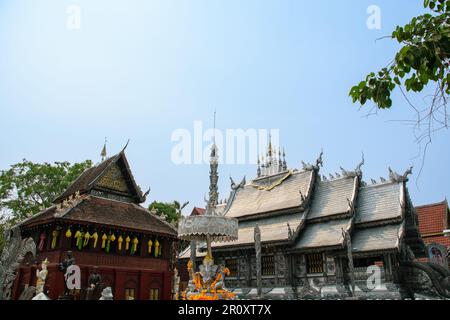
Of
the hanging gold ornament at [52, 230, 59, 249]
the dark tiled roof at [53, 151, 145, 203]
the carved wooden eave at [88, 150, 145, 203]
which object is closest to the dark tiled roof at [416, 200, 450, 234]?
the carved wooden eave at [88, 150, 145, 203]

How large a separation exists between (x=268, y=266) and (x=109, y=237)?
35.2 ft

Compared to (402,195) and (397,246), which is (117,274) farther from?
(402,195)

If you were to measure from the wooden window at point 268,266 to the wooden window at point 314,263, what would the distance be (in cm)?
255

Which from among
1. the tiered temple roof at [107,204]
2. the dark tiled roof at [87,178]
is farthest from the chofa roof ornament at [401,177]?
the dark tiled roof at [87,178]

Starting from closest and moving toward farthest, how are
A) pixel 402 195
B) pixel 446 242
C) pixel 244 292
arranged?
pixel 402 195, pixel 244 292, pixel 446 242

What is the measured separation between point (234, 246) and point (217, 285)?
13.2 metres

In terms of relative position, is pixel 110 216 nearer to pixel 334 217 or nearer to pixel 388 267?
pixel 334 217

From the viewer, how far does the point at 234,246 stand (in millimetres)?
24688

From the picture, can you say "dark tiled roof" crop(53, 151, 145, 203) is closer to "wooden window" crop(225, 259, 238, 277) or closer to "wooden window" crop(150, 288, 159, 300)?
"wooden window" crop(150, 288, 159, 300)

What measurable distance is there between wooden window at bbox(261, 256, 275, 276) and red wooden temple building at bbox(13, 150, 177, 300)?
633cm

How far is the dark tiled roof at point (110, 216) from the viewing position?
19234 mm

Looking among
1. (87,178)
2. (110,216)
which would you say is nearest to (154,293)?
(110,216)

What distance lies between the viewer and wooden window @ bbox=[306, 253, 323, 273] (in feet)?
72.4

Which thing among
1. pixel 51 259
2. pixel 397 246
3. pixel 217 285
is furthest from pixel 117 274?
pixel 397 246
